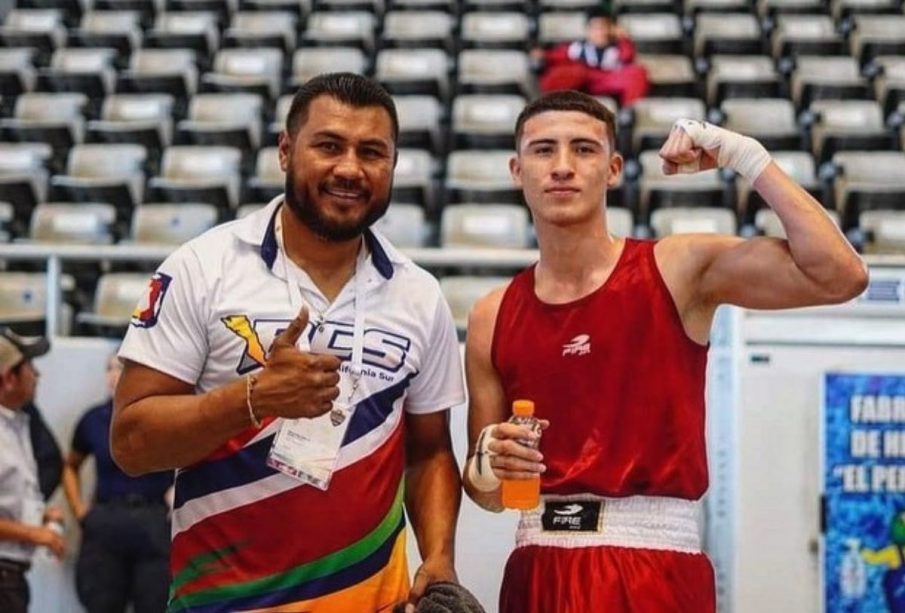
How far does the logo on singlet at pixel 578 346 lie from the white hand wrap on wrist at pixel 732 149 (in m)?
0.45

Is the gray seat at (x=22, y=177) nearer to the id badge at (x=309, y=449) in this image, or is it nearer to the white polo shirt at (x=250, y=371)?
the white polo shirt at (x=250, y=371)

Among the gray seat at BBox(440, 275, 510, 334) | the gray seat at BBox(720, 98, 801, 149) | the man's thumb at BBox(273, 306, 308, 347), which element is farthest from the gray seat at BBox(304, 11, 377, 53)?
the man's thumb at BBox(273, 306, 308, 347)

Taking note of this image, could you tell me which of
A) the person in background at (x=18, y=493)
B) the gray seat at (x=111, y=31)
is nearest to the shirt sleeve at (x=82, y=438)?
the person in background at (x=18, y=493)

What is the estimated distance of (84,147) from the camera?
8461mm

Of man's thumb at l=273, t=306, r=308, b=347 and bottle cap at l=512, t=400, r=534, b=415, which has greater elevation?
man's thumb at l=273, t=306, r=308, b=347

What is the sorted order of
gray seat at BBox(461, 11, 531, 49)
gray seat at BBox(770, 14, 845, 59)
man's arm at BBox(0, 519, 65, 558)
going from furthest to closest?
gray seat at BBox(461, 11, 531, 49) → gray seat at BBox(770, 14, 845, 59) → man's arm at BBox(0, 519, 65, 558)

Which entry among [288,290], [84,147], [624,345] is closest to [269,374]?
[288,290]

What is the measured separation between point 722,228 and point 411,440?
4439 mm

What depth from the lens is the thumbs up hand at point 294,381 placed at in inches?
90.9

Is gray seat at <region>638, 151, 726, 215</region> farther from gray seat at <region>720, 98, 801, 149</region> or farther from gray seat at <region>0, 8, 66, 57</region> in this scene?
gray seat at <region>0, 8, 66, 57</region>

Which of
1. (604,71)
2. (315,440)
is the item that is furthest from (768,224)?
(315,440)

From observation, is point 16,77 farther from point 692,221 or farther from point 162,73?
point 692,221

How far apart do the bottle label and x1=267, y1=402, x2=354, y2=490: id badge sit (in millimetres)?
597

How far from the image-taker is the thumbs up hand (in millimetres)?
2309
